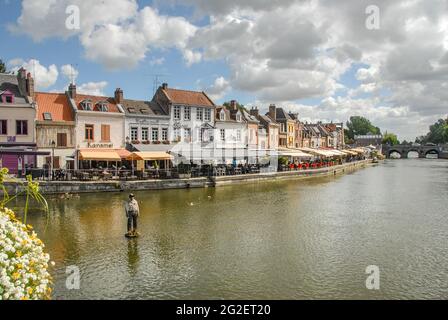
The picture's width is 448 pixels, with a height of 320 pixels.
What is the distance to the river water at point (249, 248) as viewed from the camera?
10977mm

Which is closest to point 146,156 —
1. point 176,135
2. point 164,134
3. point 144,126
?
point 144,126

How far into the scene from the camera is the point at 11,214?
5.94 meters

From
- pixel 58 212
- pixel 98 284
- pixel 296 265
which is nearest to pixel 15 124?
pixel 58 212

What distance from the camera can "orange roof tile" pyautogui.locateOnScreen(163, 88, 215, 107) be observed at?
45750mm

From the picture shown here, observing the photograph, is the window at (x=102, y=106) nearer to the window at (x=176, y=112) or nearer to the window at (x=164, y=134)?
the window at (x=164, y=134)

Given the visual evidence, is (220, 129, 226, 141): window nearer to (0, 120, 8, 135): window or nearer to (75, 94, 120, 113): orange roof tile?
(75, 94, 120, 113): orange roof tile

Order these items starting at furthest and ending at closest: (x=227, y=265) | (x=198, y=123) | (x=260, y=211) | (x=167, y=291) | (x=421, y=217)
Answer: (x=198, y=123) → (x=260, y=211) → (x=421, y=217) → (x=227, y=265) → (x=167, y=291)

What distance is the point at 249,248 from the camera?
15102mm

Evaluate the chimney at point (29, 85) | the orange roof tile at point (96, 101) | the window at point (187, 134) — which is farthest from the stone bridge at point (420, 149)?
the chimney at point (29, 85)

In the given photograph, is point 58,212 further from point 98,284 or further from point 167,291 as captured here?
point 167,291

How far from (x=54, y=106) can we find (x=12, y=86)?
159 inches

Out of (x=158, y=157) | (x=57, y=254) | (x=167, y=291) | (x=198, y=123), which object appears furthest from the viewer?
(x=198, y=123)

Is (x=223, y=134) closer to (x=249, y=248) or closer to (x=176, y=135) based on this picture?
(x=176, y=135)
